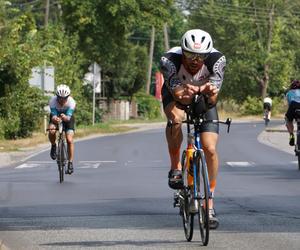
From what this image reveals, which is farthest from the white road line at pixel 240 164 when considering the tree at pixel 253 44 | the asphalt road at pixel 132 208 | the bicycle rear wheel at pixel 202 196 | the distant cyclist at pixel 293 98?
the tree at pixel 253 44

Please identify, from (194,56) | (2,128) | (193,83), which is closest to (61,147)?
(193,83)

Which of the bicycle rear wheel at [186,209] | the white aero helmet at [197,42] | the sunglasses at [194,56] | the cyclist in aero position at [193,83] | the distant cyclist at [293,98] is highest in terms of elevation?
the white aero helmet at [197,42]

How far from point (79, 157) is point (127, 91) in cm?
4627

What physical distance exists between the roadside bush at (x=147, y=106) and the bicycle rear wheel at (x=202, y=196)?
67.2 m

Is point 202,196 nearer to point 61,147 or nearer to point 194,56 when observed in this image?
point 194,56

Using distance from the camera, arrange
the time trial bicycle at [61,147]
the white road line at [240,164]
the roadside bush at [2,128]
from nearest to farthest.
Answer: the time trial bicycle at [61,147], the white road line at [240,164], the roadside bush at [2,128]

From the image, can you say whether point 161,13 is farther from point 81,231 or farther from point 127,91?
point 81,231

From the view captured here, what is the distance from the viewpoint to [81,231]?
10.6m

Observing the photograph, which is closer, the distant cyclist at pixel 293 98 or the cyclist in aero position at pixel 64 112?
the cyclist in aero position at pixel 64 112

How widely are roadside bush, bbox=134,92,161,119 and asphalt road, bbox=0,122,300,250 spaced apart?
5262cm

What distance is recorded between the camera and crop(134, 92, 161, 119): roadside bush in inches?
3041

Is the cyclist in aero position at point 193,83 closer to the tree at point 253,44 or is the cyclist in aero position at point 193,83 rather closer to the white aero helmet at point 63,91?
the white aero helmet at point 63,91

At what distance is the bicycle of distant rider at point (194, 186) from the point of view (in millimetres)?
9108

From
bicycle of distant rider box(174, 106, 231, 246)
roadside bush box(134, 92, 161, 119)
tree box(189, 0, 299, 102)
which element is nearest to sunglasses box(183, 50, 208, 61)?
bicycle of distant rider box(174, 106, 231, 246)
